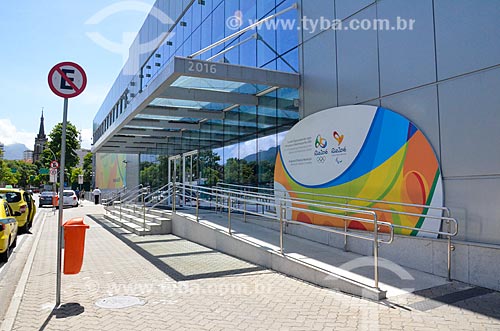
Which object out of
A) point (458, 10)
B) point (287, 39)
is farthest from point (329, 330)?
point (287, 39)

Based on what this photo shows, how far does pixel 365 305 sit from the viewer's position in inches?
209

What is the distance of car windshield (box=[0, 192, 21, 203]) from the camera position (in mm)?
13885

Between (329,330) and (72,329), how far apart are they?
2966 mm

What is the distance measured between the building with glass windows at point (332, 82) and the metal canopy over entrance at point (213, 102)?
0.04 meters

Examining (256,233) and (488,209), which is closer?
(488,209)

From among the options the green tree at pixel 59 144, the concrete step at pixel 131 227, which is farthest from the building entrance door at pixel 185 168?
the green tree at pixel 59 144

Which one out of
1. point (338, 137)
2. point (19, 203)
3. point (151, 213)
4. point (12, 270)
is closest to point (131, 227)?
point (151, 213)

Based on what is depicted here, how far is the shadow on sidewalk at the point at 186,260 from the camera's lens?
7.55 meters

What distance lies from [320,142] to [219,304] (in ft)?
19.0

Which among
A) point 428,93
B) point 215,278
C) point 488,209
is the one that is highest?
point 428,93

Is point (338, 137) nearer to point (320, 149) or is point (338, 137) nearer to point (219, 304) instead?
point (320, 149)

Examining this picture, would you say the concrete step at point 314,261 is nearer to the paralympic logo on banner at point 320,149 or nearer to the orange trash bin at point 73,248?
the paralympic logo on banner at point 320,149

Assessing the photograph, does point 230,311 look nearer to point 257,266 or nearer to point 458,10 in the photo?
point 257,266

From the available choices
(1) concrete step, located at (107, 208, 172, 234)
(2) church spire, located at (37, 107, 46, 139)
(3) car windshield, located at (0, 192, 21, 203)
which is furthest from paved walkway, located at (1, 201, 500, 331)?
(2) church spire, located at (37, 107, 46, 139)
